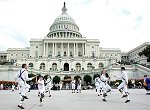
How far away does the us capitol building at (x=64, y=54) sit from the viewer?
89.2 m

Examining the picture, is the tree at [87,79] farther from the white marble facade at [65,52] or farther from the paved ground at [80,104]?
the paved ground at [80,104]

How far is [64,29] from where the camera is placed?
139500 millimetres

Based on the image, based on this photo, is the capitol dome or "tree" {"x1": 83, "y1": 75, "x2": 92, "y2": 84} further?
the capitol dome

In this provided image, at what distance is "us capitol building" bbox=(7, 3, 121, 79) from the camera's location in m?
89.2

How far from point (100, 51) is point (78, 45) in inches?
881

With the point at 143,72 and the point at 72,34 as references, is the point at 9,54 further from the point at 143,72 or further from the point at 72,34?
the point at 143,72

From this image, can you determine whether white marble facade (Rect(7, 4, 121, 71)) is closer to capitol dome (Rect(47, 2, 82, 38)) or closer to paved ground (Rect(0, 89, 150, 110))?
capitol dome (Rect(47, 2, 82, 38))

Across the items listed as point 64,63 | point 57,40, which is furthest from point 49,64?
point 57,40

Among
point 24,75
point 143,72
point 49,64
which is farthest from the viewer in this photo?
point 49,64

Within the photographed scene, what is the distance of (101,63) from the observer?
9288cm

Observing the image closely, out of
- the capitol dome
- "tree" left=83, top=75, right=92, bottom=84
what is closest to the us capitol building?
the capitol dome

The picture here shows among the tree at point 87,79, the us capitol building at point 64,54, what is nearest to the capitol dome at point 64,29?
the us capitol building at point 64,54

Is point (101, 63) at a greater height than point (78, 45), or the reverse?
point (78, 45)

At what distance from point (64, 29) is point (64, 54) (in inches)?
979
